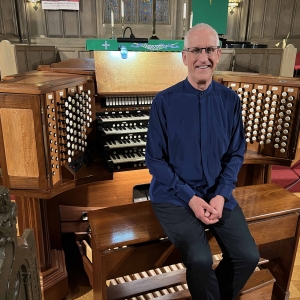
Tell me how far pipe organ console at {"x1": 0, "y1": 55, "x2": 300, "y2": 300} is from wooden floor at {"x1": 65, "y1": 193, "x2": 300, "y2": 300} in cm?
16

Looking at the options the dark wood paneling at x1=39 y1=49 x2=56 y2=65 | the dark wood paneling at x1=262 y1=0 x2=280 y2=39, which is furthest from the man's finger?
the dark wood paneling at x1=262 y1=0 x2=280 y2=39

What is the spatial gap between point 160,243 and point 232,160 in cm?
62

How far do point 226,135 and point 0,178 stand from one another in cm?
132

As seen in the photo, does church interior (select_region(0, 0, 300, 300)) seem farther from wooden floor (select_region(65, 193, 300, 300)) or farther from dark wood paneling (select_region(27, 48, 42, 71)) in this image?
dark wood paneling (select_region(27, 48, 42, 71))

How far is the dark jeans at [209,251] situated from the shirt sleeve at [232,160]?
12 centimetres

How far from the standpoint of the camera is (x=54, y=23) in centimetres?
802

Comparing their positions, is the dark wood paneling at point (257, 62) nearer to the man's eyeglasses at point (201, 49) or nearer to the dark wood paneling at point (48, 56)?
the dark wood paneling at point (48, 56)

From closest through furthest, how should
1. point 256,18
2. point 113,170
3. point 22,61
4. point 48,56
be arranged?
1. point 113,170
2. point 22,61
3. point 48,56
4. point 256,18

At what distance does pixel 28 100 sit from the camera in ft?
5.45

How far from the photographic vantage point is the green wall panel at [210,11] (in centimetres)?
638

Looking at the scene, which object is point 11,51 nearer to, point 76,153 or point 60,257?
point 76,153

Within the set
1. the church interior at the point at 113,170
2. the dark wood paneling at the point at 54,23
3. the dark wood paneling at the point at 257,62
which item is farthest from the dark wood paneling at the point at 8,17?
the dark wood paneling at the point at 257,62

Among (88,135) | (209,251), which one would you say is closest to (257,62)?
(88,135)

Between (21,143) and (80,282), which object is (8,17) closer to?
(21,143)
